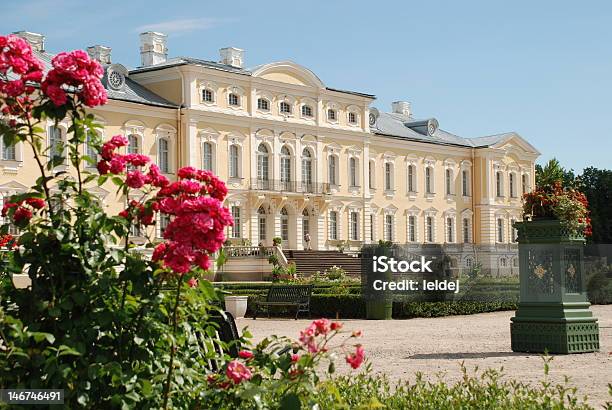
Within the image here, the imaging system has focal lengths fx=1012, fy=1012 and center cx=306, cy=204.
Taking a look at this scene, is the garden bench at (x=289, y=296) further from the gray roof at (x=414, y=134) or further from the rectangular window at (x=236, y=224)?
the gray roof at (x=414, y=134)

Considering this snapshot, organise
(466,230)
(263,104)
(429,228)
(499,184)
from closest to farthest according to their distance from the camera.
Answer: (263,104), (429,228), (466,230), (499,184)

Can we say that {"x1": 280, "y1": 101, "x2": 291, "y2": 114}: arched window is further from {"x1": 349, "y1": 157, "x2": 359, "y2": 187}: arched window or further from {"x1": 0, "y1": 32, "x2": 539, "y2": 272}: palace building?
{"x1": 349, "y1": 157, "x2": 359, "y2": 187}: arched window

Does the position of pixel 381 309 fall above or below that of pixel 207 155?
below

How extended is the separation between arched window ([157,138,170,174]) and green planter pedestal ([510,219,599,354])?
25846 millimetres

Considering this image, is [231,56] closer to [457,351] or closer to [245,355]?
[457,351]

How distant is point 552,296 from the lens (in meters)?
11.3

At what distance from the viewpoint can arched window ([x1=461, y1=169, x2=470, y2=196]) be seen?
50.2 m

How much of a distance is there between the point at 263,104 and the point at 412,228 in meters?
11.6

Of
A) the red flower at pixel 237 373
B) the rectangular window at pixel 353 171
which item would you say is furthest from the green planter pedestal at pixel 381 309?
the rectangular window at pixel 353 171

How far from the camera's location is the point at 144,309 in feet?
13.5

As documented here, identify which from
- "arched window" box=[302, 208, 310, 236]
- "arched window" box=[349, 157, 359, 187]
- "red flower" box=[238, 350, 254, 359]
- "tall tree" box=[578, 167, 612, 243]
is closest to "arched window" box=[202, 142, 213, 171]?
"arched window" box=[302, 208, 310, 236]

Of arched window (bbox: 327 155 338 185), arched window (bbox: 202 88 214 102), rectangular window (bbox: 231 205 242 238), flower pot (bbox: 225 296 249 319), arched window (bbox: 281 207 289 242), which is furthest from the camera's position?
arched window (bbox: 327 155 338 185)

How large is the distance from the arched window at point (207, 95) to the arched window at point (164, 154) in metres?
2.15

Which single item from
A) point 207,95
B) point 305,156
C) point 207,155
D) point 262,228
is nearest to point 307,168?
point 305,156
